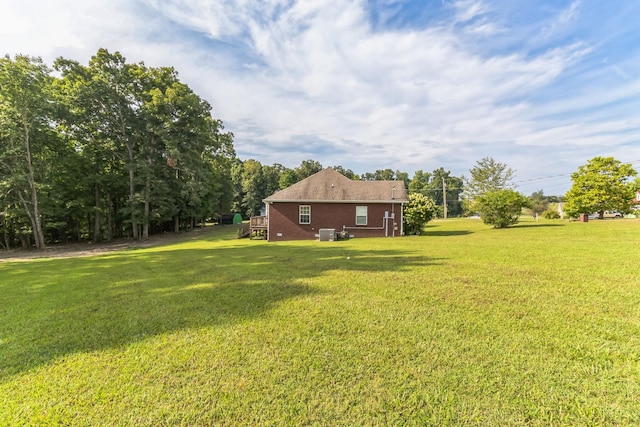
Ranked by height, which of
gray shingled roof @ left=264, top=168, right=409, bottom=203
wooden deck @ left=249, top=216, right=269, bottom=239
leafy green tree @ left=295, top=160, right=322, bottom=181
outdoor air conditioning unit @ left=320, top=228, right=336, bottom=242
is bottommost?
outdoor air conditioning unit @ left=320, top=228, right=336, bottom=242

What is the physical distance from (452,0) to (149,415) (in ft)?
42.5

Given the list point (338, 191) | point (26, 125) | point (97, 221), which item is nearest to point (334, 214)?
point (338, 191)

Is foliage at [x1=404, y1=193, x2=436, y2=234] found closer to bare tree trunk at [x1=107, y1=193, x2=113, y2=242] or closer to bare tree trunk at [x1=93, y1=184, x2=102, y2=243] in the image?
bare tree trunk at [x1=93, y1=184, x2=102, y2=243]

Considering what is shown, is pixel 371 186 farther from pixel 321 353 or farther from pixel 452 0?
pixel 321 353

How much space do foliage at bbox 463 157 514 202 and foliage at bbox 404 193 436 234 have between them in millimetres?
27422

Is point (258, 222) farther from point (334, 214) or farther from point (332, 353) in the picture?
point (332, 353)

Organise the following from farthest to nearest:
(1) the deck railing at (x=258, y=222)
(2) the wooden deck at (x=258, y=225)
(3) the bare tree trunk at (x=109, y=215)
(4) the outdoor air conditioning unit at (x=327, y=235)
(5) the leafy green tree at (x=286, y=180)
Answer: (5) the leafy green tree at (x=286, y=180)
(3) the bare tree trunk at (x=109, y=215)
(1) the deck railing at (x=258, y=222)
(2) the wooden deck at (x=258, y=225)
(4) the outdoor air conditioning unit at (x=327, y=235)

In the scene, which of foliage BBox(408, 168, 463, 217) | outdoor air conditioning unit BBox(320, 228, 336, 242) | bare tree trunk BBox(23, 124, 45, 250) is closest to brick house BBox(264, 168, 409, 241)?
outdoor air conditioning unit BBox(320, 228, 336, 242)

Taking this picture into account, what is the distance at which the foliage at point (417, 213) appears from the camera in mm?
18141

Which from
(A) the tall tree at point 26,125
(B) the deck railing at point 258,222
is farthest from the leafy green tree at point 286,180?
(A) the tall tree at point 26,125

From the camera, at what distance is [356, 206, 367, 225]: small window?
725 inches

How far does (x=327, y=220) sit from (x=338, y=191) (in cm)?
214

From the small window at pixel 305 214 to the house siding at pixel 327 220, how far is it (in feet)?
0.65

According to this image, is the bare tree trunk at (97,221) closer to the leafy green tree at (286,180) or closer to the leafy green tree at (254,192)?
the leafy green tree at (254,192)
